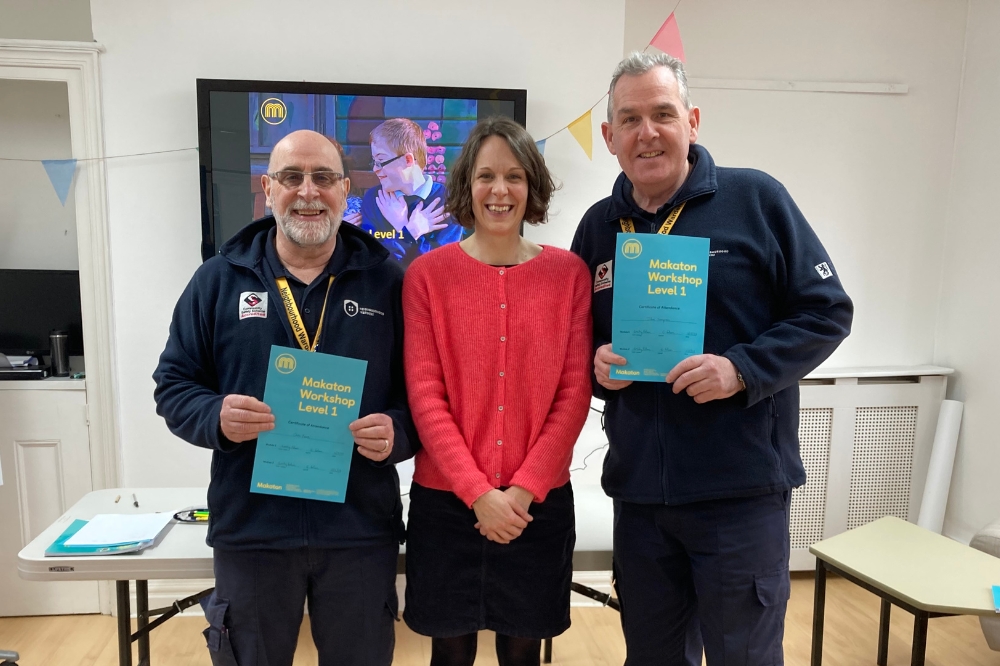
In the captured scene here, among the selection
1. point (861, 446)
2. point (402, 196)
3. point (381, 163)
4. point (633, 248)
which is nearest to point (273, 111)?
point (381, 163)

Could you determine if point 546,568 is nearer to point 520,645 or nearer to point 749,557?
point 520,645

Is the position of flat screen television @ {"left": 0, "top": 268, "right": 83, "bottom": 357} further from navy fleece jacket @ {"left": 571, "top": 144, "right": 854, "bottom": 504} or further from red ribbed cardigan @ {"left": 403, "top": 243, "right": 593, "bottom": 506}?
navy fleece jacket @ {"left": 571, "top": 144, "right": 854, "bottom": 504}

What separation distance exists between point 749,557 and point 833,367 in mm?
2428

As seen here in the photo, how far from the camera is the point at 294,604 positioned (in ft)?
4.98

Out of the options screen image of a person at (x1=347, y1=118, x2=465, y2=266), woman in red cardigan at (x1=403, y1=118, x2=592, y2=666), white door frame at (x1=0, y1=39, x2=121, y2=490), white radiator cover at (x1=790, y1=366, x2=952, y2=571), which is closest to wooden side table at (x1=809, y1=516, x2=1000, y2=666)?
white radiator cover at (x1=790, y1=366, x2=952, y2=571)

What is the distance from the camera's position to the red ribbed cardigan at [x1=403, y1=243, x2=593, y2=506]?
1507 mm

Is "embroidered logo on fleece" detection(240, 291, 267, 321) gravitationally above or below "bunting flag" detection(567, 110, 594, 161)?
below

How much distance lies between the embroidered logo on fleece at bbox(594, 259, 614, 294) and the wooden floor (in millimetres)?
1796

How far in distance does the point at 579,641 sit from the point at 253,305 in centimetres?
210

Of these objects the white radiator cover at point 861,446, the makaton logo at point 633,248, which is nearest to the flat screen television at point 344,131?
the makaton logo at point 633,248

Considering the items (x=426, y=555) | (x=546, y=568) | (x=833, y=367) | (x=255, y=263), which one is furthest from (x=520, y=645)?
(x=833, y=367)

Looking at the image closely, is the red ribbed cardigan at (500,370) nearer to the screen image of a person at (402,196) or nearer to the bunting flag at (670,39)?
the bunting flag at (670,39)

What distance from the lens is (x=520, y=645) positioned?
1621mm

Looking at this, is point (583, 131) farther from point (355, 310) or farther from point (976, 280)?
point (976, 280)
